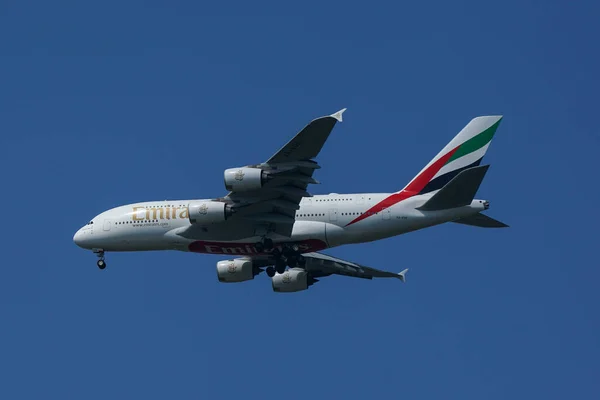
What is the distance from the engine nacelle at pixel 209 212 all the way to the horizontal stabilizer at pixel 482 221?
35.8ft

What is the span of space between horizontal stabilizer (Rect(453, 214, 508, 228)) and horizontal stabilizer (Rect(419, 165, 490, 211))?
195 centimetres

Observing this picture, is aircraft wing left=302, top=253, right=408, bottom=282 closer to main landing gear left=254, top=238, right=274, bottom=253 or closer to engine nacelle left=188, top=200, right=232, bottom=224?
main landing gear left=254, top=238, right=274, bottom=253

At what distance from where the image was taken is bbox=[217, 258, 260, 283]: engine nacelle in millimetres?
60812

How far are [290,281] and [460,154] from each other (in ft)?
36.8

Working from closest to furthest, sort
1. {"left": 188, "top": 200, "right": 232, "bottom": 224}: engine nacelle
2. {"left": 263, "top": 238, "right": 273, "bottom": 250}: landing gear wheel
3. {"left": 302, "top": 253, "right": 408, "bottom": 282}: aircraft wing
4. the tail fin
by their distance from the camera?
{"left": 188, "top": 200, "right": 232, "bottom": 224}: engine nacelle, {"left": 263, "top": 238, "right": 273, "bottom": 250}: landing gear wheel, the tail fin, {"left": 302, "top": 253, "right": 408, "bottom": 282}: aircraft wing

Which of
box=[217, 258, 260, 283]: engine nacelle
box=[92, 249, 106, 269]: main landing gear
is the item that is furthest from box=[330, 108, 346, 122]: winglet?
box=[92, 249, 106, 269]: main landing gear

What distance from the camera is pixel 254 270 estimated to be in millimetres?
61250

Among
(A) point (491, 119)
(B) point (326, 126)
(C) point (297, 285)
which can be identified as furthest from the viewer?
(C) point (297, 285)

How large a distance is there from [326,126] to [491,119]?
494 inches

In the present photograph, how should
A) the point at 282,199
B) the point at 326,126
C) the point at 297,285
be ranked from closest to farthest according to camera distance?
the point at 326,126
the point at 282,199
the point at 297,285

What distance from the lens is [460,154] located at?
189 ft

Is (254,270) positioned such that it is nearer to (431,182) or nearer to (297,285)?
(297,285)

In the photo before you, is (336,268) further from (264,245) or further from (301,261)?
(264,245)

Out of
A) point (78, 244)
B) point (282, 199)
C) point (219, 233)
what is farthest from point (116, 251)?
point (282, 199)
